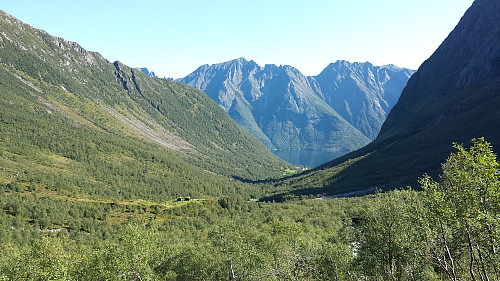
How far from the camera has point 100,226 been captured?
136375 millimetres

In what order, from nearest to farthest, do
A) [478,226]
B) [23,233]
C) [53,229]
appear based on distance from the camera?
[478,226], [23,233], [53,229]

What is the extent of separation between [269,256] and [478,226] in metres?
41.8

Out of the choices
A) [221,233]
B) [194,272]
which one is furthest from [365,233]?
[194,272]

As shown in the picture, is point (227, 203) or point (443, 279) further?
point (227, 203)

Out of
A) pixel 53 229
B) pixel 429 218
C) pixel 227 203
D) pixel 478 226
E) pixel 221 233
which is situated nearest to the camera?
pixel 478 226

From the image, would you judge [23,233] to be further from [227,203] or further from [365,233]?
[365,233]

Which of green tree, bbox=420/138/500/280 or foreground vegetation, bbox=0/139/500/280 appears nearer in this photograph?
green tree, bbox=420/138/500/280

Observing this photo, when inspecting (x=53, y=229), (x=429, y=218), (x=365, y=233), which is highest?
(x=429, y=218)

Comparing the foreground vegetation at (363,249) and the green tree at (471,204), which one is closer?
the green tree at (471,204)

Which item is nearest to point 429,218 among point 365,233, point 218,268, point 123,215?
point 365,233

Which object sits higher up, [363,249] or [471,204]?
[471,204]

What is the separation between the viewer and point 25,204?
476ft

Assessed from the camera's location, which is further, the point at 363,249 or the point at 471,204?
the point at 363,249

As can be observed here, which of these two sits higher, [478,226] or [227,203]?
[478,226]
